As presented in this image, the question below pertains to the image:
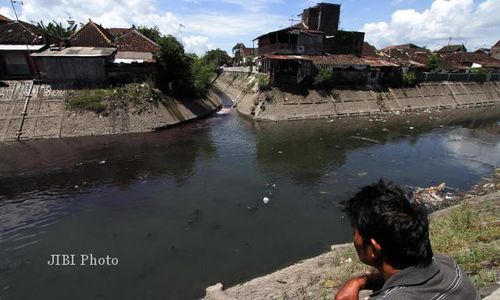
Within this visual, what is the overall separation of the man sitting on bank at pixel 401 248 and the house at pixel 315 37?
42218 millimetres

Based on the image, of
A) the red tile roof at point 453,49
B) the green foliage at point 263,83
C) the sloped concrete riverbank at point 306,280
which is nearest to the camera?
the sloped concrete riverbank at point 306,280

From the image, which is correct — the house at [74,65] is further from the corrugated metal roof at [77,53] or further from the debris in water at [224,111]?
the debris in water at [224,111]

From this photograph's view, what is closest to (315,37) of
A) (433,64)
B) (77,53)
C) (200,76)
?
(200,76)

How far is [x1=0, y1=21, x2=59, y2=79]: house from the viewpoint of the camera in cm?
3139

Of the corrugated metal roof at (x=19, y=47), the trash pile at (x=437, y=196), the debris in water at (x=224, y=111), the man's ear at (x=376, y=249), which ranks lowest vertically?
the trash pile at (x=437, y=196)

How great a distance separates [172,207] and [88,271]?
15.4 feet

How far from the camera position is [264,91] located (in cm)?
3694

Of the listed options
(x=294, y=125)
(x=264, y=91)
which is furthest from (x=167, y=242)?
(x=264, y=91)

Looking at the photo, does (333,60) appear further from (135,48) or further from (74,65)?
(74,65)

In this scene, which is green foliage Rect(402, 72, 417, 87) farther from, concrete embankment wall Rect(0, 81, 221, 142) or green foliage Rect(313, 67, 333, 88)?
concrete embankment wall Rect(0, 81, 221, 142)

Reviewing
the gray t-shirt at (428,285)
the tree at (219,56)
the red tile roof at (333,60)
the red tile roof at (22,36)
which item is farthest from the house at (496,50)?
the gray t-shirt at (428,285)

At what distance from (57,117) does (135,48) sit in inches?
470

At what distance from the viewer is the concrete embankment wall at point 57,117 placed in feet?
86.9

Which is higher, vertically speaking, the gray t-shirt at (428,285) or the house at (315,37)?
the house at (315,37)
